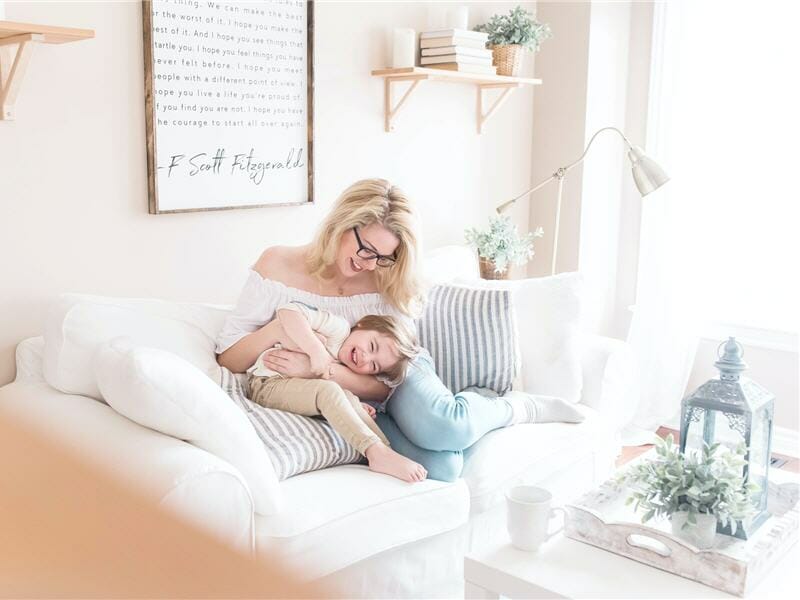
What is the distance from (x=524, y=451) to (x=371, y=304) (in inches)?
23.2

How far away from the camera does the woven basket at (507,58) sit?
10.7 feet

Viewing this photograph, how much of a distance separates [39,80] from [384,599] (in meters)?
1.54

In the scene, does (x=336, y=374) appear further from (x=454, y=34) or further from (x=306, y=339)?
(x=454, y=34)

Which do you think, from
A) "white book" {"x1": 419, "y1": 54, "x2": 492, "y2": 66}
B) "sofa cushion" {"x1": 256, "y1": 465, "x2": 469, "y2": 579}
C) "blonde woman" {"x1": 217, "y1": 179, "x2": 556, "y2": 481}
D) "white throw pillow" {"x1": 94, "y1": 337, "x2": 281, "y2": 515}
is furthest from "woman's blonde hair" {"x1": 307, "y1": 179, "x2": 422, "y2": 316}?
"white book" {"x1": 419, "y1": 54, "x2": 492, "y2": 66}

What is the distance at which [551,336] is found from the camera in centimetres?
263

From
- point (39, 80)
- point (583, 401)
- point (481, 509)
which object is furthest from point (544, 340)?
point (39, 80)

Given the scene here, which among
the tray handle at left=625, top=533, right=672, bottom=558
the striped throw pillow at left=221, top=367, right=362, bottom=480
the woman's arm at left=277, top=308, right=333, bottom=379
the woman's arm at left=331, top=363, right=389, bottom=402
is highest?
the woman's arm at left=277, top=308, right=333, bottom=379

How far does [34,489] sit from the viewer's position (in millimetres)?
224

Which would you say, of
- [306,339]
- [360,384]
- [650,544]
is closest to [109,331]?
[306,339]

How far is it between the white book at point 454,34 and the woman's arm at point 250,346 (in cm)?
134

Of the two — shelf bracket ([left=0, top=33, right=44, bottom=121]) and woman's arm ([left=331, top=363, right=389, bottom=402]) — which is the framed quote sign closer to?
shelf bracket ([left=0, top=33, right=44, bottom=121])

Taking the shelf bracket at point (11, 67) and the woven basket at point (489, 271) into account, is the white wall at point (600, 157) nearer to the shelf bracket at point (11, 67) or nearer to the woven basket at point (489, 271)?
the woven basket at point (489, 271)

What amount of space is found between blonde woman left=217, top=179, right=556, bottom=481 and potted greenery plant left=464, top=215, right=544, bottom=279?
31.3 inches

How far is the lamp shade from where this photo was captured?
2938 millimetres
